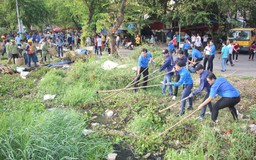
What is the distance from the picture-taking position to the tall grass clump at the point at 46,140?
3.82 m

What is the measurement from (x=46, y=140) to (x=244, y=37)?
17126 millimetres

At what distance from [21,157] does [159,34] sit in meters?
22.2

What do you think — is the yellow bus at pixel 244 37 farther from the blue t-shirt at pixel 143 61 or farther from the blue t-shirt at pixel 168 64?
the blue t-shirt at pixel 143 61

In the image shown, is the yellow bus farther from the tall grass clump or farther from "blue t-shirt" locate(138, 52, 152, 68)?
the tall grass clump

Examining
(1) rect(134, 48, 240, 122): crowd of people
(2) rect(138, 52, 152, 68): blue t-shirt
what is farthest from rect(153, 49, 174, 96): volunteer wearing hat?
(2) rect(138, 52, 152, 68): blue t-shirt

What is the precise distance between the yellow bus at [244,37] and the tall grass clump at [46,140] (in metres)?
15.6

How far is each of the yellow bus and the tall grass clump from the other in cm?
1555

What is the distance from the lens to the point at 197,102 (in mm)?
7363

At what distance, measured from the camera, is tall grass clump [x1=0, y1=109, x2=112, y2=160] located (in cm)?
382

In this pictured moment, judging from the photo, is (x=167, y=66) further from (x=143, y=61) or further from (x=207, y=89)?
(x=207, y=89)

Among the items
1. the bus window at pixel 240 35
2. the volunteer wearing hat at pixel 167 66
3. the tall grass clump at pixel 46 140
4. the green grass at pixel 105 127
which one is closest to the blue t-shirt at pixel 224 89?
the green grass at pixel 105 127

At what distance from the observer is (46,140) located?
4.08m

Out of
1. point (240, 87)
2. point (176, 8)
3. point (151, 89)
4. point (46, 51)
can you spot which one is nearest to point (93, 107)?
point (151, 89)

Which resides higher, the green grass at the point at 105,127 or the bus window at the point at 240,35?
the bus window at the point at 240,35
